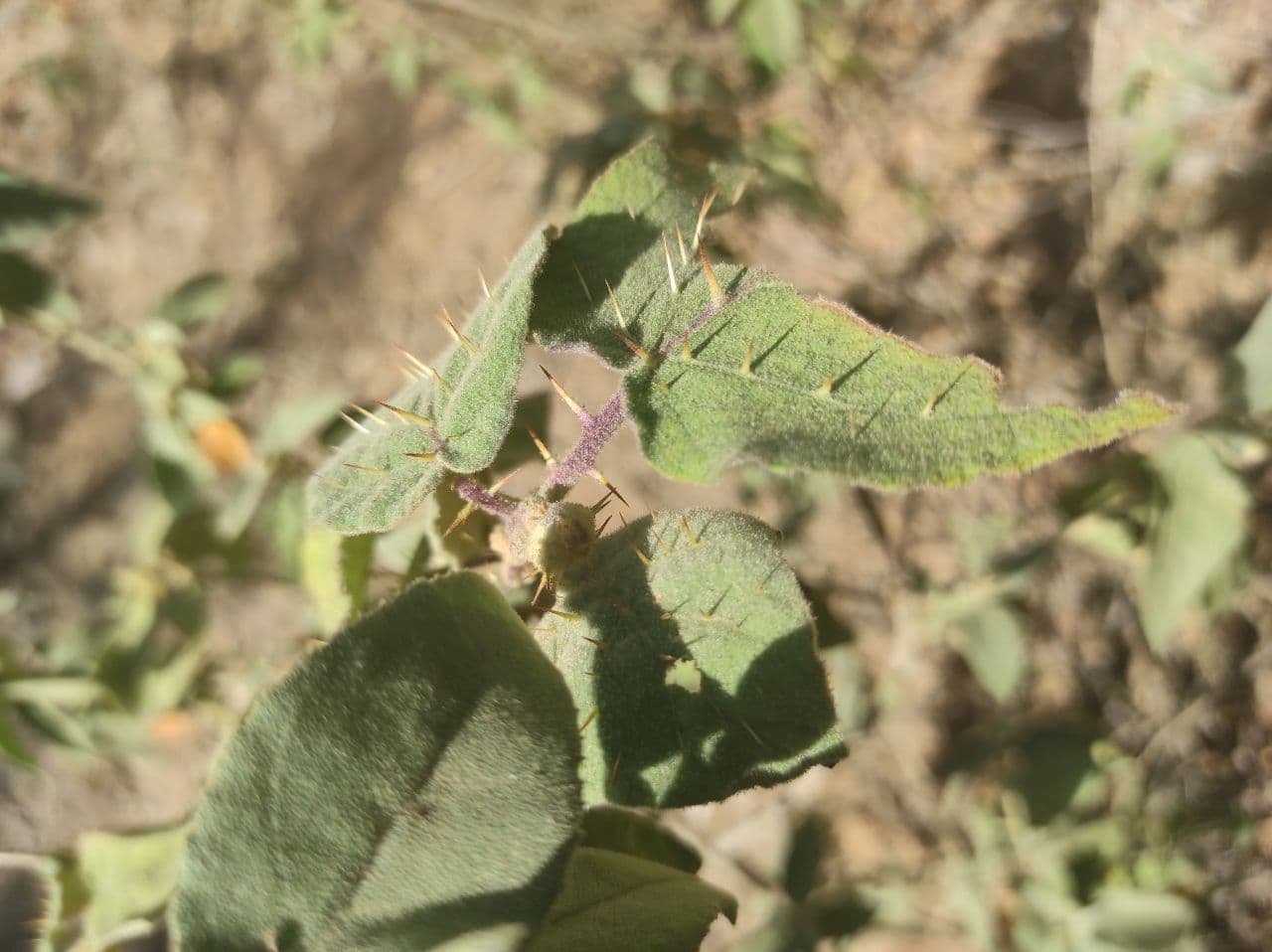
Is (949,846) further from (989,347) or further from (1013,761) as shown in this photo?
(989,347)

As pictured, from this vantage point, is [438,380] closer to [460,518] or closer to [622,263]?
[460,518]

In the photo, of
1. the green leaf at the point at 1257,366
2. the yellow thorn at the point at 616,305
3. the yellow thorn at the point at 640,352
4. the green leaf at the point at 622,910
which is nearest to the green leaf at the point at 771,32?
the green leaf at the point at 1257,366

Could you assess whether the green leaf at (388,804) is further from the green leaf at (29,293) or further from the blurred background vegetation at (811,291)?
the green leaf at (29,293)

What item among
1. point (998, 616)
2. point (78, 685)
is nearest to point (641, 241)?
point (998, 616)

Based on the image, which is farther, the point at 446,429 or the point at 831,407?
the point at 446,429

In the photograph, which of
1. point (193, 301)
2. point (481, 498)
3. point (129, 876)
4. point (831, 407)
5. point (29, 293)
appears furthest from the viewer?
point (193, 301)

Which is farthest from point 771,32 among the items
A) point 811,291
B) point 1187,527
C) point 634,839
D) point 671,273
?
point 634,839
